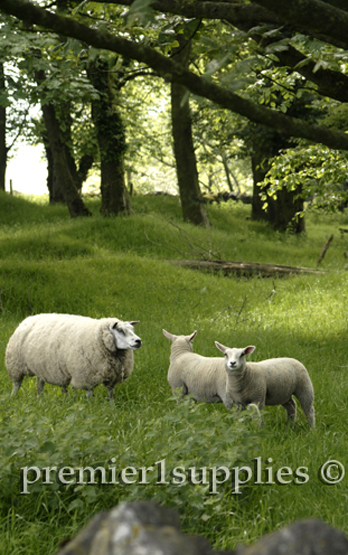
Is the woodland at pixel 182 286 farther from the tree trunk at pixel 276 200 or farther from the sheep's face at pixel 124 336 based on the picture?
the sheep's face at pixel 124 336

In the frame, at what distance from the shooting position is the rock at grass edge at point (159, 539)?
1013 mm

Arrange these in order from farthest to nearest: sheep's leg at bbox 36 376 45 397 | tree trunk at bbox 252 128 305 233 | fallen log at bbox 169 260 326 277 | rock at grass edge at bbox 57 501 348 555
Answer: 1. tree trunk at bbox 252 128 305 233
2. fallen log at bbox 169 260 326 277
3. sheep's leg at bbox 36 376 45 397
4. rock at grass edge at bbox 57 501 348 555

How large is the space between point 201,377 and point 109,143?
518 inches

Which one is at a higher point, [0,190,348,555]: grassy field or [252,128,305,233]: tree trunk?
[252,128,305,233]: tree trunk

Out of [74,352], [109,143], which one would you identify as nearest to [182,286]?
[74,352]

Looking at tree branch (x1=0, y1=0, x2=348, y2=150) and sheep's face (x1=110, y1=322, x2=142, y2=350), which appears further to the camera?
sheep's face (x1=110, y1=322, x2=142, y2=350)

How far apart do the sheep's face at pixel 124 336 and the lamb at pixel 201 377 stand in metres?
0.54

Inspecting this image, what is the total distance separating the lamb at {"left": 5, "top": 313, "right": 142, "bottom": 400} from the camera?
5.17 meters

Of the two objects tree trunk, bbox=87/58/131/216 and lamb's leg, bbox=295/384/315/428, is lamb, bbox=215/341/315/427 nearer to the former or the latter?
lamb's leg, bbox=295/384/315/428

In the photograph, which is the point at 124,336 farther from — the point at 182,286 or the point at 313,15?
the point at 182,286

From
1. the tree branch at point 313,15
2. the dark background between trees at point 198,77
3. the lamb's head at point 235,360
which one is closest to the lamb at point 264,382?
the lamb's head at point 235,360

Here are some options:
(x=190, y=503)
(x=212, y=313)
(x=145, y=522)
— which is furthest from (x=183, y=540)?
(x=212, y=313)

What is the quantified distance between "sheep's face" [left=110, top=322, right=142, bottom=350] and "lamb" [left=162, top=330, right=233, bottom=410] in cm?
54

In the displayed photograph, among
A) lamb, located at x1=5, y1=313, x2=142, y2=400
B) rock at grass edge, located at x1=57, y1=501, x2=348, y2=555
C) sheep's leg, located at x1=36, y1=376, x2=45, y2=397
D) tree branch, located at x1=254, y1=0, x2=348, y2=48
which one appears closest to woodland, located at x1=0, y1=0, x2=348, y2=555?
tree branch, located at x1=254, y1=0, x2=348, y2=48
